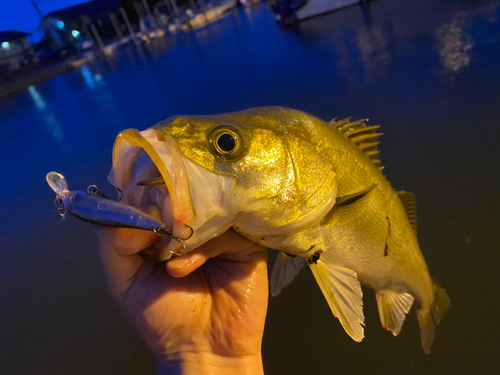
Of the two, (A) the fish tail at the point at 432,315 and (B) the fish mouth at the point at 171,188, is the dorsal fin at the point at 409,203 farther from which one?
(B) the fish mouth at the point at 171,188

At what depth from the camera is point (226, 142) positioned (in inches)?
44.4

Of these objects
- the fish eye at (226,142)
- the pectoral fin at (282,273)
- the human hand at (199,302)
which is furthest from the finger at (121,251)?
the pectoral fin at (282,273)

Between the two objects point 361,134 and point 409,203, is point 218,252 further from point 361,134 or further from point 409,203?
point 409,203

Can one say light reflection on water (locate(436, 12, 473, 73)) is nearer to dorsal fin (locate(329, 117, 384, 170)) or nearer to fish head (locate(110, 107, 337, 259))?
dorsal fin (locate(329, 117, 384, 170))

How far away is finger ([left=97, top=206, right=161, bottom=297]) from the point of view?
1074 mm

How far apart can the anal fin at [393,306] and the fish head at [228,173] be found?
880mm

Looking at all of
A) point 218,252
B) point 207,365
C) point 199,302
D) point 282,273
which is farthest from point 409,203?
point 207,365

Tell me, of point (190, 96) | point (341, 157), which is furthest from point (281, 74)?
point (341, 157)

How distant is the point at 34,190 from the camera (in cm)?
539

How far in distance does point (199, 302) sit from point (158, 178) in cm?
78

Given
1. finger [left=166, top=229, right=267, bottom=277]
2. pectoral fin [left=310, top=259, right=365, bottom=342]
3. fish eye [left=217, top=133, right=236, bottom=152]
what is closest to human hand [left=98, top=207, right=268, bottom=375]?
finger [left=166, top=229, right=267, bottom=277]

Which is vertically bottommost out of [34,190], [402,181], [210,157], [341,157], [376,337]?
[376,337]

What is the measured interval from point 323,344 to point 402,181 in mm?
1840

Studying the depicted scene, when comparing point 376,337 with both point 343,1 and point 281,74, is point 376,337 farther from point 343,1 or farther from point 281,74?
point 343,1
